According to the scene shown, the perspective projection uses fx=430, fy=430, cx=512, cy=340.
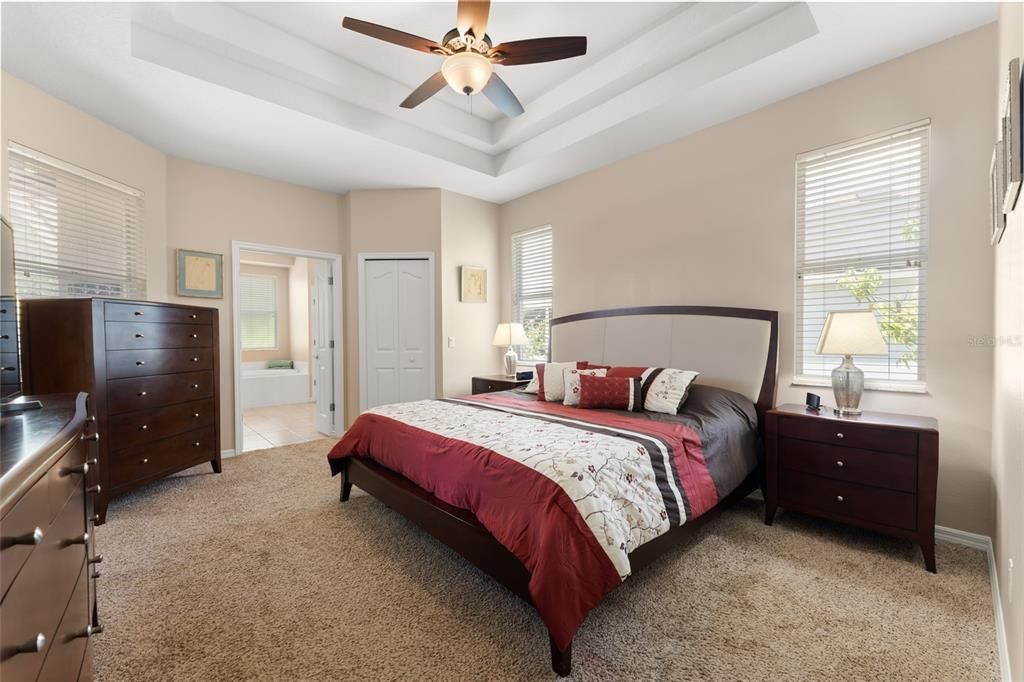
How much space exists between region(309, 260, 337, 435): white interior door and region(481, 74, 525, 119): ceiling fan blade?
9.87ft

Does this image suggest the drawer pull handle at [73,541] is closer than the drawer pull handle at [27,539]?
No

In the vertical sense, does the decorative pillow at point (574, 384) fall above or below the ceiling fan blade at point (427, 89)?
below

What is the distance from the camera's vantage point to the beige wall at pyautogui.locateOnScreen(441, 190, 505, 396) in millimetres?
4684

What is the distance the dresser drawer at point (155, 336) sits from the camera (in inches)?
110

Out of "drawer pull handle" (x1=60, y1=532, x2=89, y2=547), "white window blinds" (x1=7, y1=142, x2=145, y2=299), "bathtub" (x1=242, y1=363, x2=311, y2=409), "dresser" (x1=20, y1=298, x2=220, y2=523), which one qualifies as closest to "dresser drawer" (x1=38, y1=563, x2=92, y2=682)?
"drawer pull handle" (x1=60, y1=532, x2=89, y2=547)

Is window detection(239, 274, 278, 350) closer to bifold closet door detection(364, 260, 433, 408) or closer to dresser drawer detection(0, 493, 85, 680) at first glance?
bifold closet door detection(364, 260, 433, 408)

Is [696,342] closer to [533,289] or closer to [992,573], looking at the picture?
[992,573]

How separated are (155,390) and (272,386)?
423cm

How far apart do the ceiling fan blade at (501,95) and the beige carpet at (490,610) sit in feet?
8.55

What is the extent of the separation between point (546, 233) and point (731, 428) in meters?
2.85

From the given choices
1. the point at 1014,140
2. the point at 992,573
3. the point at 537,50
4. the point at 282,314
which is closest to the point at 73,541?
the point at 537,50

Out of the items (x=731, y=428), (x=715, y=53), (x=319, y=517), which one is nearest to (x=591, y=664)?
(x=731, y=428)

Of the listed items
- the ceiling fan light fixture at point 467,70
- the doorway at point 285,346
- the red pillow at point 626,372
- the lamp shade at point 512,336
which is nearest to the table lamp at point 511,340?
the lamp shade at point 512,336

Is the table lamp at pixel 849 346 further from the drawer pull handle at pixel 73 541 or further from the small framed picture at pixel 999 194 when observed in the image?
the drawer pull handle at pixel 73 541
